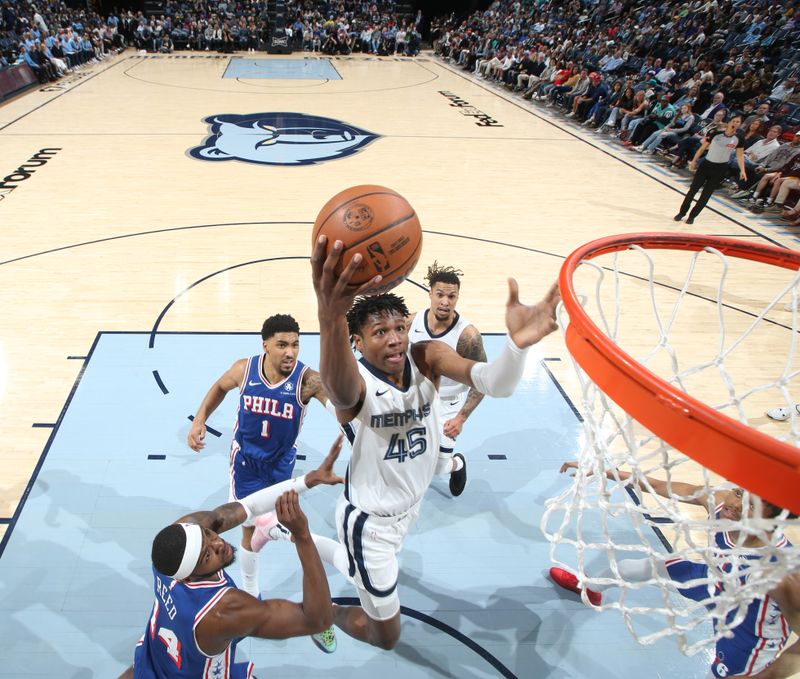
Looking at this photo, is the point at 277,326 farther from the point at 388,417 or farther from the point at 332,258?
the point at 332,258

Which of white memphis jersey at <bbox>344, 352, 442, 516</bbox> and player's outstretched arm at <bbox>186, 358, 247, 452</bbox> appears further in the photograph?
player's outstretched arm at <bbox>186, 358, 247, 452</bbox>

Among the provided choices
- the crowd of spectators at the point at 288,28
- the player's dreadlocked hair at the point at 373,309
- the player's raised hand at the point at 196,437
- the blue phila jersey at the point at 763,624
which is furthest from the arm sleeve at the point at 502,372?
the crowd of spectators at the point at 288,28

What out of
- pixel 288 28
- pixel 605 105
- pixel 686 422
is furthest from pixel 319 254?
pixel 288 28

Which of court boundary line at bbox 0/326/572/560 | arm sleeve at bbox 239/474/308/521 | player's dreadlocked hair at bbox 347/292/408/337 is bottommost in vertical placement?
court boundary line at bbox 0/326/572/560

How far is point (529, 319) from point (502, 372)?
0.21 m

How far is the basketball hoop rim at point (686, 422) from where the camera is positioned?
152 centimetres

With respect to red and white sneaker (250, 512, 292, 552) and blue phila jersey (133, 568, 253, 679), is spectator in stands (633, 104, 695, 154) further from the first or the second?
blue phila jersey (133, 568, 253, 679)

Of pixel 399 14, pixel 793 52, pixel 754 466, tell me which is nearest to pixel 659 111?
pixel 793 52

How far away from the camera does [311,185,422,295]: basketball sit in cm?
227

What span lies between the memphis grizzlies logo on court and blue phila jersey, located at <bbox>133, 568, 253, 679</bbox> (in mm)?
9212

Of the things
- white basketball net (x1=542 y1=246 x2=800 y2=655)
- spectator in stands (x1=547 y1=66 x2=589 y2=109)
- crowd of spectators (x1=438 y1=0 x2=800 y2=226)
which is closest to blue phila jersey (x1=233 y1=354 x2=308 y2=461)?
white basketball net (x1=542 y1=246 x2=800 y2=655)

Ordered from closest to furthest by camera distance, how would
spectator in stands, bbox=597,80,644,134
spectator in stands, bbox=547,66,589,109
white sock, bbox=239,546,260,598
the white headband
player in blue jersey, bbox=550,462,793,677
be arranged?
the white headband
player in blue jersey, bbox=550,462,793,677
white sock, bbox=239,546,260,598
spectator in stands, bbox=597,80,644,134
spectator in stands, bbox=547,66,589,109

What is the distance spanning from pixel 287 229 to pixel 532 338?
6111mm

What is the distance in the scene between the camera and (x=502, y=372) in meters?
2.24
